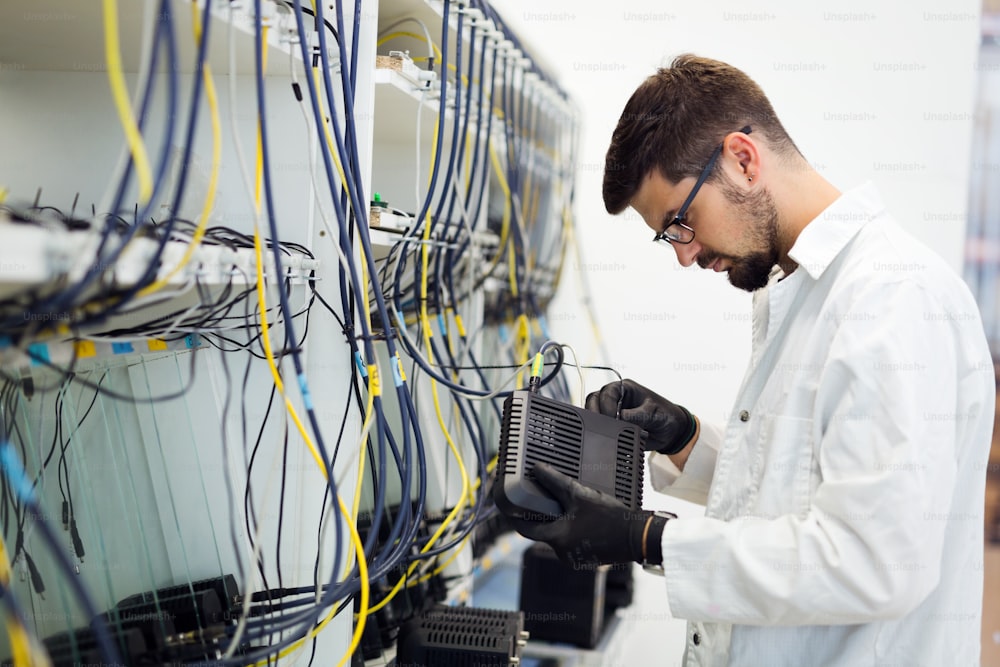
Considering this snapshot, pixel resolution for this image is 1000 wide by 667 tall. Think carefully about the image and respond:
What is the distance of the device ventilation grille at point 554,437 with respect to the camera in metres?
1.17

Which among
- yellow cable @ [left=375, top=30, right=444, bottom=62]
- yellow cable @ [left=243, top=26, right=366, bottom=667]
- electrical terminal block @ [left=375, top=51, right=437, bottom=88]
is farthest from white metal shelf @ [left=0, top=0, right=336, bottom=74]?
yellow cable @ [left=375, top=30, right=444, bottom=62]

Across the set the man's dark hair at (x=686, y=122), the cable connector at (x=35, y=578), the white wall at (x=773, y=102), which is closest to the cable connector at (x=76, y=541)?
the cable connector at (x=35, y=578)

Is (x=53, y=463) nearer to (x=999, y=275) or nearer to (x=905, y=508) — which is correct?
(x=905, y=508)

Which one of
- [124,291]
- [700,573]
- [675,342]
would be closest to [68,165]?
[124,291]

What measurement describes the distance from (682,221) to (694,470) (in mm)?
566

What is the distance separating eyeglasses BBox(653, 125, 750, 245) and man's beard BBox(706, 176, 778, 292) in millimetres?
32

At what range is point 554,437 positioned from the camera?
A: 1207 mm

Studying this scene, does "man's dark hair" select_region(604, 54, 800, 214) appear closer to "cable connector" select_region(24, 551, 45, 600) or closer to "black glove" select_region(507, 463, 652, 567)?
"black glove" select_region(507, 463, 652, 567)

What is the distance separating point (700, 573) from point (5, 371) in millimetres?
894

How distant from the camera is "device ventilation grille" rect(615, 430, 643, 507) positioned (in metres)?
1.29

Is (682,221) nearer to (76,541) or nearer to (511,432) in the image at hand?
(511,432)

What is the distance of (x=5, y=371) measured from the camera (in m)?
0.87

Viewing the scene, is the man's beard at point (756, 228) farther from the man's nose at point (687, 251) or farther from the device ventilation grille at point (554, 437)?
the device ventilation grille at point (554, 437)

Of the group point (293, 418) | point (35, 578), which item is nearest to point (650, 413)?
point (293, 418)
